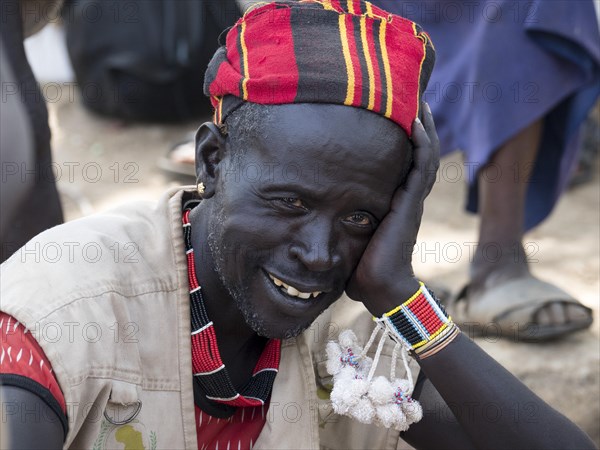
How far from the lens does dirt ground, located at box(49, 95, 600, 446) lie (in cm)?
339

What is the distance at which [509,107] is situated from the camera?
353 centimetres

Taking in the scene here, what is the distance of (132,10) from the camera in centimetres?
644

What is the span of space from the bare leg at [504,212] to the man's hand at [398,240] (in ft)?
4.81

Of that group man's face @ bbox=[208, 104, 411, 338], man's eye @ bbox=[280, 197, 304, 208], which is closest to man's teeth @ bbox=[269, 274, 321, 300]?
man's face @ bbox=[208, 104, 411, 338]

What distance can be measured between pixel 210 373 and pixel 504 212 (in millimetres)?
1807

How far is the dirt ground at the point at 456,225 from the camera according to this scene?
11.1 feet

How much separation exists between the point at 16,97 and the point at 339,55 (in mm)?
1412

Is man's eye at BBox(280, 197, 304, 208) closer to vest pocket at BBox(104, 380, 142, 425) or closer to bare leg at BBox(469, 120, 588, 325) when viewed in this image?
vest pocket at BBox(104, 380, 142, 425)

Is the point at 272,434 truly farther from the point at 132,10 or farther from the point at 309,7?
the point at 132,10

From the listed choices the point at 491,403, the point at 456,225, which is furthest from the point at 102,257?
the point at 456,225

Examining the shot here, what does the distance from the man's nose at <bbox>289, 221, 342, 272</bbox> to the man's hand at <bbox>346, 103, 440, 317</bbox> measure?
0.18 m

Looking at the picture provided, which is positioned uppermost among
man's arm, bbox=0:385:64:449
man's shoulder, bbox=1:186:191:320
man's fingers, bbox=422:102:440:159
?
man's fingers, bbox=422:102:440:159

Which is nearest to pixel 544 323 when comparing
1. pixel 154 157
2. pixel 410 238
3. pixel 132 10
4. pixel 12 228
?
pixel 410 238

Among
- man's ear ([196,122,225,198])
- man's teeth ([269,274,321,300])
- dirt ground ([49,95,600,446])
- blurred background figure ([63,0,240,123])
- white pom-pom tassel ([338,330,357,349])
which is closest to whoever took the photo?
man's teeth ([269,274,321,300])
